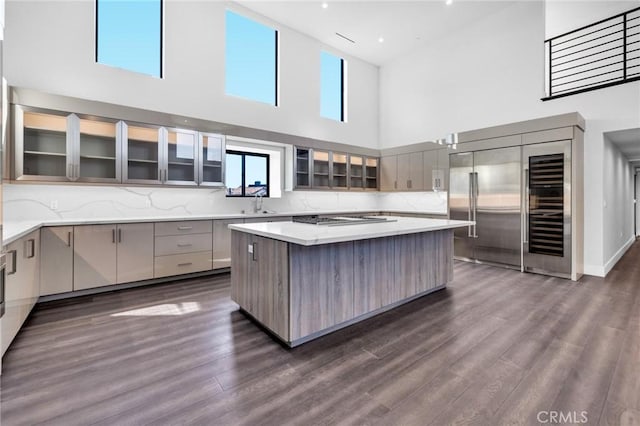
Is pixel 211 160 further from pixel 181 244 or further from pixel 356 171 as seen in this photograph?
pixel 356 171

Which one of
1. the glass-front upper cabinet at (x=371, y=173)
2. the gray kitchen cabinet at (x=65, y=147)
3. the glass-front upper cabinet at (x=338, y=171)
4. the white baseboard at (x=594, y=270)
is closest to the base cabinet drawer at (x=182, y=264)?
the gray kitchen cabinet at (x=65, y=147)

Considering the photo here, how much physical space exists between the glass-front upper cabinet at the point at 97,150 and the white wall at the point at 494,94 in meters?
5.52

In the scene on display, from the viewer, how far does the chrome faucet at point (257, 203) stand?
17.1ft

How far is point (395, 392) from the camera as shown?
1.69 meters

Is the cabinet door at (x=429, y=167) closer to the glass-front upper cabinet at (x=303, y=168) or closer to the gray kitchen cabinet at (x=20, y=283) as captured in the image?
the glass-front upper cabinet at (x=303, y=168)

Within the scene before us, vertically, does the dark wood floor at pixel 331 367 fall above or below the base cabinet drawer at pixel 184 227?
below

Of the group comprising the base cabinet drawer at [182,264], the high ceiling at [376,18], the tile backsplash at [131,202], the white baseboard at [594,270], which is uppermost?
the high ceiling at [376,18]

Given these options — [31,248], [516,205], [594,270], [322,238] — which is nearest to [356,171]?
[516,205]

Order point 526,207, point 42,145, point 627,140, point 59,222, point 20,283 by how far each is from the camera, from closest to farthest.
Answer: point 20,283
point 59,222
point 42,145
point 526,207
point 627,140

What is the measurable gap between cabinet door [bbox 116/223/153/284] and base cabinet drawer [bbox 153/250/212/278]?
0.34 ft

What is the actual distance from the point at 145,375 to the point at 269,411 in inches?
34.8

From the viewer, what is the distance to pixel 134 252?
3.62 m

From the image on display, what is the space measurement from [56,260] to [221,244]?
1.80 metres

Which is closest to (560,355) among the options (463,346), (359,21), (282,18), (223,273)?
(463,346)
